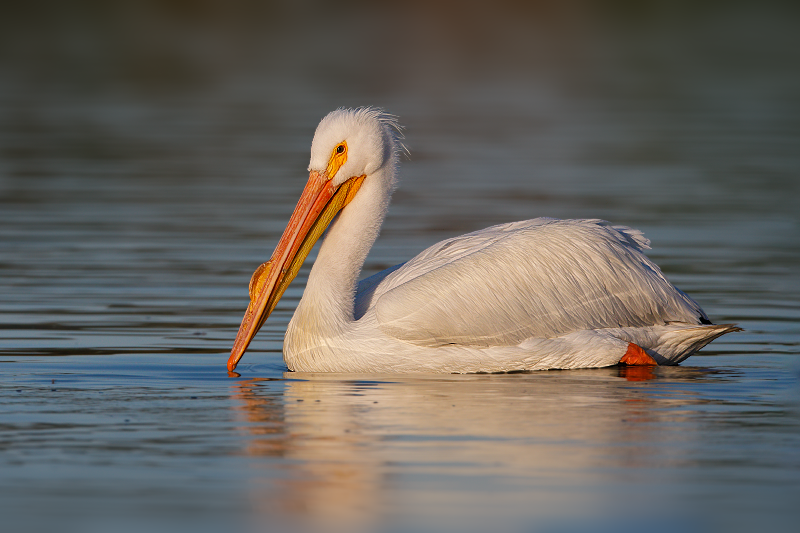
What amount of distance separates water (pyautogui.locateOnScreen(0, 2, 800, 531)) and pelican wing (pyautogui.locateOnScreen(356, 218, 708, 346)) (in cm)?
28

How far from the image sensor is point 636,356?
800 centimetres

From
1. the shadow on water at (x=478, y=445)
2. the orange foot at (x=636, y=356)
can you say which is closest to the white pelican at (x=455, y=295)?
the orange foot at (x=636, y=356)

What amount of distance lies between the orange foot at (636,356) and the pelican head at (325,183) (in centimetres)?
164

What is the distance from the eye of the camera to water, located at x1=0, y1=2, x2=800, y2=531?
5305mm

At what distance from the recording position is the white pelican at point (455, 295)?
7.90 meters

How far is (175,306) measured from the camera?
9.78 metres

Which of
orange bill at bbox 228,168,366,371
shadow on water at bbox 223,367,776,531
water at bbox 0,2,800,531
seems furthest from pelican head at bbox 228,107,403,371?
shadow on water at bbox 223,367,776,531

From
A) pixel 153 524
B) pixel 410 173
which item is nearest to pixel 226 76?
pixel 410 173

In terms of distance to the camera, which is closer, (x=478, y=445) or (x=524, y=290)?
(x=478, y=445)

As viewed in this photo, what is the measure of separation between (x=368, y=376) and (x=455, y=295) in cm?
61

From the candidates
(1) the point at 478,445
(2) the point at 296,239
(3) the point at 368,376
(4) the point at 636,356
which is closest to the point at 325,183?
(2) the point at 296,239

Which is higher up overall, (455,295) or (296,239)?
(296,239)

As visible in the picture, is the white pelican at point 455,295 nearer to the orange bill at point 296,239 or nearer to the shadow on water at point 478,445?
the orange bill at point 296,239

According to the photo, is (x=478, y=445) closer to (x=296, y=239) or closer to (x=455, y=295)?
(x=455, y=295)
